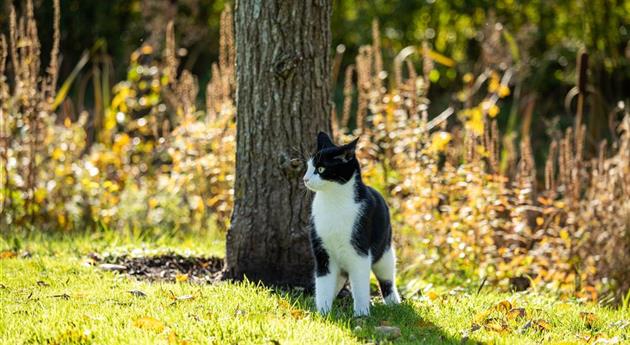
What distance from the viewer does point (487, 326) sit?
12.9 ft

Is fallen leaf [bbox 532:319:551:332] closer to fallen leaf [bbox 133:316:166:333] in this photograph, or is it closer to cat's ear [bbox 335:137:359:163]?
cat's ear [bbox 335:137:359:163]

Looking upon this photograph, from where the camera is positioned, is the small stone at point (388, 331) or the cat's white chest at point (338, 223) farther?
the cat's white chest at point (338, 223)

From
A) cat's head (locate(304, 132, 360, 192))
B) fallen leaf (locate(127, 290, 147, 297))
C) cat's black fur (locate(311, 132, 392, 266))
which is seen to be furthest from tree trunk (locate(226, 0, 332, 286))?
fallen leaf (locate(127, 290, 147, 297))

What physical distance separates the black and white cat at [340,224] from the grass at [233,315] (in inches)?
6.3

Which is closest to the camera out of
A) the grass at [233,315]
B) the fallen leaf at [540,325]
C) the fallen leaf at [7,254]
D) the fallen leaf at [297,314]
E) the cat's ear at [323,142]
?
the grass at [233,315]

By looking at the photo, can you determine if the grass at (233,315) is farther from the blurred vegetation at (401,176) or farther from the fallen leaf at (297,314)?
the blurred vegetation at (401,176)

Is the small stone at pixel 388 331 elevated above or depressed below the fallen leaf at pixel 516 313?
above

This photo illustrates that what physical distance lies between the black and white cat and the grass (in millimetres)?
161

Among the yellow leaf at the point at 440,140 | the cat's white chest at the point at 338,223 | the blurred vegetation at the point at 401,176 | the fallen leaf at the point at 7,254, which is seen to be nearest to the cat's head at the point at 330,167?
the cat's white chest at the point at 338,223

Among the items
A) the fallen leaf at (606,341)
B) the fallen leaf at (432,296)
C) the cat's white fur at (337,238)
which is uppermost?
the cat's white fur at (337,238)

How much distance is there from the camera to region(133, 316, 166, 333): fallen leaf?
11.7 feet

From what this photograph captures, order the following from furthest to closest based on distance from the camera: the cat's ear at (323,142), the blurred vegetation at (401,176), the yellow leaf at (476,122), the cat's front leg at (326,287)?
the yellow leaf at (476,122), the blurred vegetation at (401,176), the cat's ear at (323,142), the cat's front leg at (326,287)

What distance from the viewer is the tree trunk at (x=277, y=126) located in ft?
16.0

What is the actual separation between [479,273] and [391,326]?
2.21 metres
